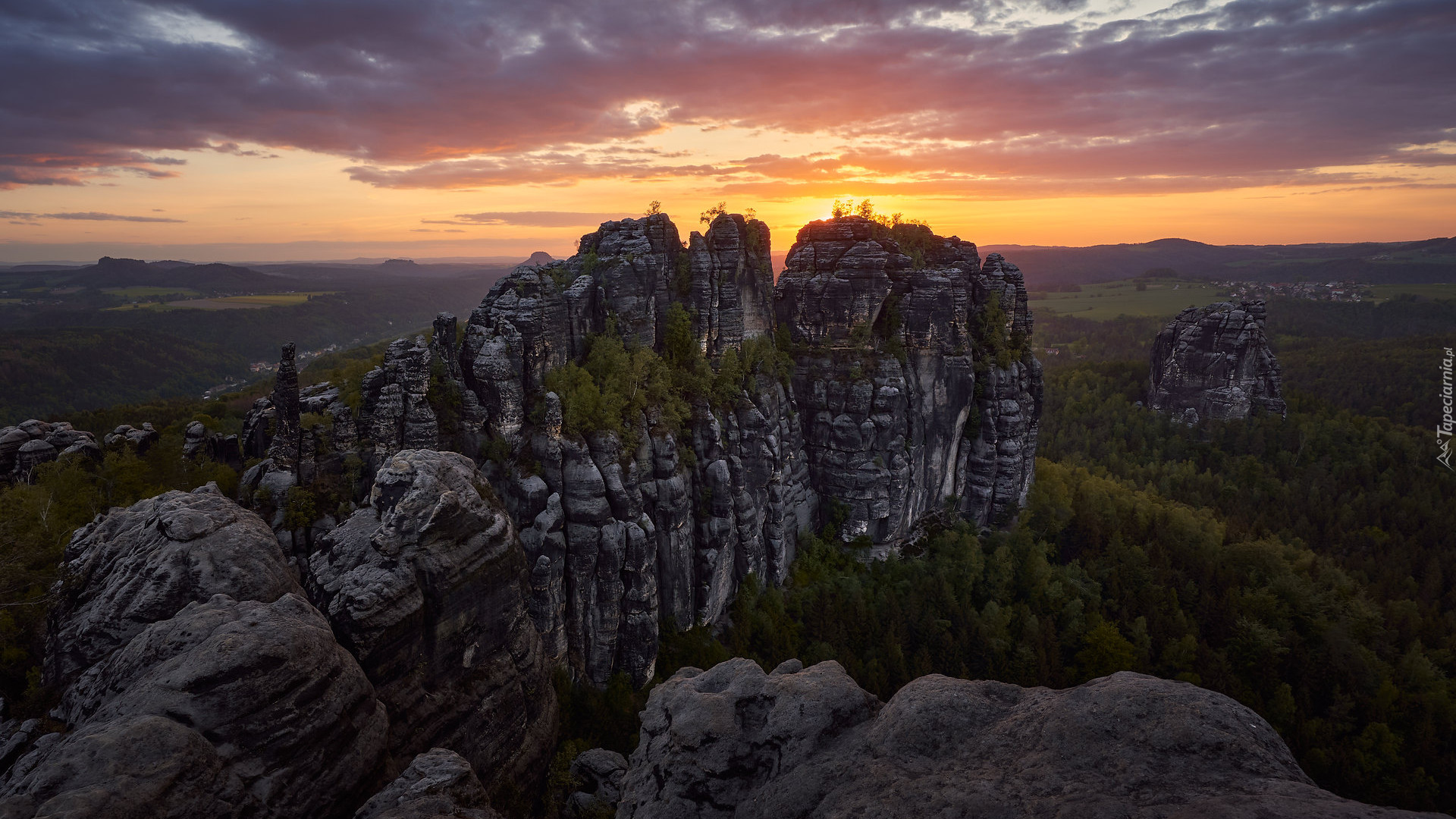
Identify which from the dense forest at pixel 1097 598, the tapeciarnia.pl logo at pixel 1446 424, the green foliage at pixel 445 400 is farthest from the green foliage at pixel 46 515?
the tapeciarnia.pl logo at pixel 1446 424

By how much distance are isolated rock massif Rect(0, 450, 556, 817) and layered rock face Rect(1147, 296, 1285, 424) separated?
115725mm

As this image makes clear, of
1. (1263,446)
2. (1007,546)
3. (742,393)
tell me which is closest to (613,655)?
(742,393)

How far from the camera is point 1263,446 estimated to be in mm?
93938

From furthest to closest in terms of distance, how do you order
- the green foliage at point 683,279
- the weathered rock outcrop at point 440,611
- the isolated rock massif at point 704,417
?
1. the green foliage at point 683,279
2. the isolated rock massif at point 704,417
3. the weathered rock outcrop at point 440,611

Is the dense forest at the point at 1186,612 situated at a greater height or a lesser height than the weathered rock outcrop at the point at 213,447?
lesser

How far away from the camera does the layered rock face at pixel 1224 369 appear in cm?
10038

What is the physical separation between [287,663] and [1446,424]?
144 m

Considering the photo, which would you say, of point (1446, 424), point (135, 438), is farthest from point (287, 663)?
point (1446, 424)

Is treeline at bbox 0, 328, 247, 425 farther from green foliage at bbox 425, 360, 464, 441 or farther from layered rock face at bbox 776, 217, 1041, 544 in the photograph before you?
layered rock face at bbox 776, 217, 1041, 544

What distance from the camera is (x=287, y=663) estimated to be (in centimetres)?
1617

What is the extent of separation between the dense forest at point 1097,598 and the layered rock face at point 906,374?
4440 millimetres

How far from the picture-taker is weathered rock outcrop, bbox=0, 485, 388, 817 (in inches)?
509

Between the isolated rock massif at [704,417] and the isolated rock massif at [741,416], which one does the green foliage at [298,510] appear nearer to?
the isolated rock massif at [704,417]

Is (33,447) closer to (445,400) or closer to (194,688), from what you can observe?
(445,400)
